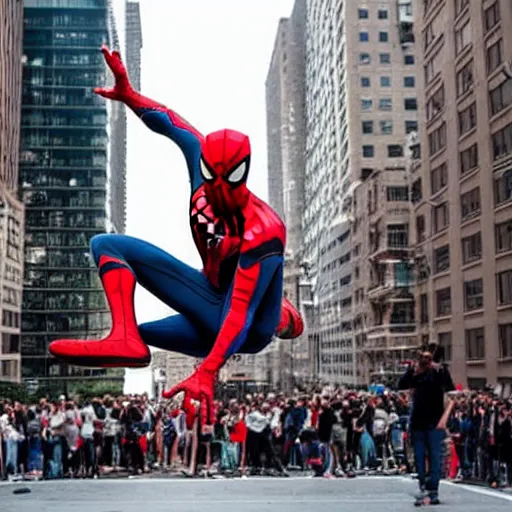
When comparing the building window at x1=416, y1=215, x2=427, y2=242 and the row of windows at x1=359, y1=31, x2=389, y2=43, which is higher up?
the row of windows at x1=359, y1=31, x2=389, y2=43

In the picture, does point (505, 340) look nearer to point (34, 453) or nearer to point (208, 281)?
point (34, 453)

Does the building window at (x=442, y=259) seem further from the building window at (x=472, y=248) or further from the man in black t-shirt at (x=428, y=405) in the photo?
the man in black t-shirt at (x=428, y=405)

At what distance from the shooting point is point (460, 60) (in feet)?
105

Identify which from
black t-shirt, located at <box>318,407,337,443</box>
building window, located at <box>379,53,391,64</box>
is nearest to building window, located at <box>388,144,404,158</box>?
building window, located at <box>379,53,391,64</box>

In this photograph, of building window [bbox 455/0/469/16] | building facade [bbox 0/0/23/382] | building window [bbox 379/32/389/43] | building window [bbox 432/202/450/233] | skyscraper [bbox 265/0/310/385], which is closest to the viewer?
building window [bbox 455/0/469/16]

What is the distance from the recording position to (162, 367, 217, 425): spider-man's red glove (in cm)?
399

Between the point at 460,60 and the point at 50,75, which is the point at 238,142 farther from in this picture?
the point at 50,75

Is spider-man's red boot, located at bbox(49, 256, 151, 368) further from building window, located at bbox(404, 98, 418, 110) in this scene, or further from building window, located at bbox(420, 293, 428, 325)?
building window, located at bbox(404, 98, 418, 110)

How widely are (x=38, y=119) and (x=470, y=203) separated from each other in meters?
33.2

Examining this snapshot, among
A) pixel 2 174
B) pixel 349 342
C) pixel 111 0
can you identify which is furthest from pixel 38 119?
pixel 349 342

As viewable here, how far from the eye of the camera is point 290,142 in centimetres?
5141

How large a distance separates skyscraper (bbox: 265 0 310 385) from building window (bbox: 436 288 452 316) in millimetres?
14278

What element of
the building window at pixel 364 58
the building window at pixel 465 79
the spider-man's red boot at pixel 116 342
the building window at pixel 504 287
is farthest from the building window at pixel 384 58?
the spider-man's red boot at pixel 116 342

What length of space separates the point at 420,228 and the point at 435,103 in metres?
5.19
